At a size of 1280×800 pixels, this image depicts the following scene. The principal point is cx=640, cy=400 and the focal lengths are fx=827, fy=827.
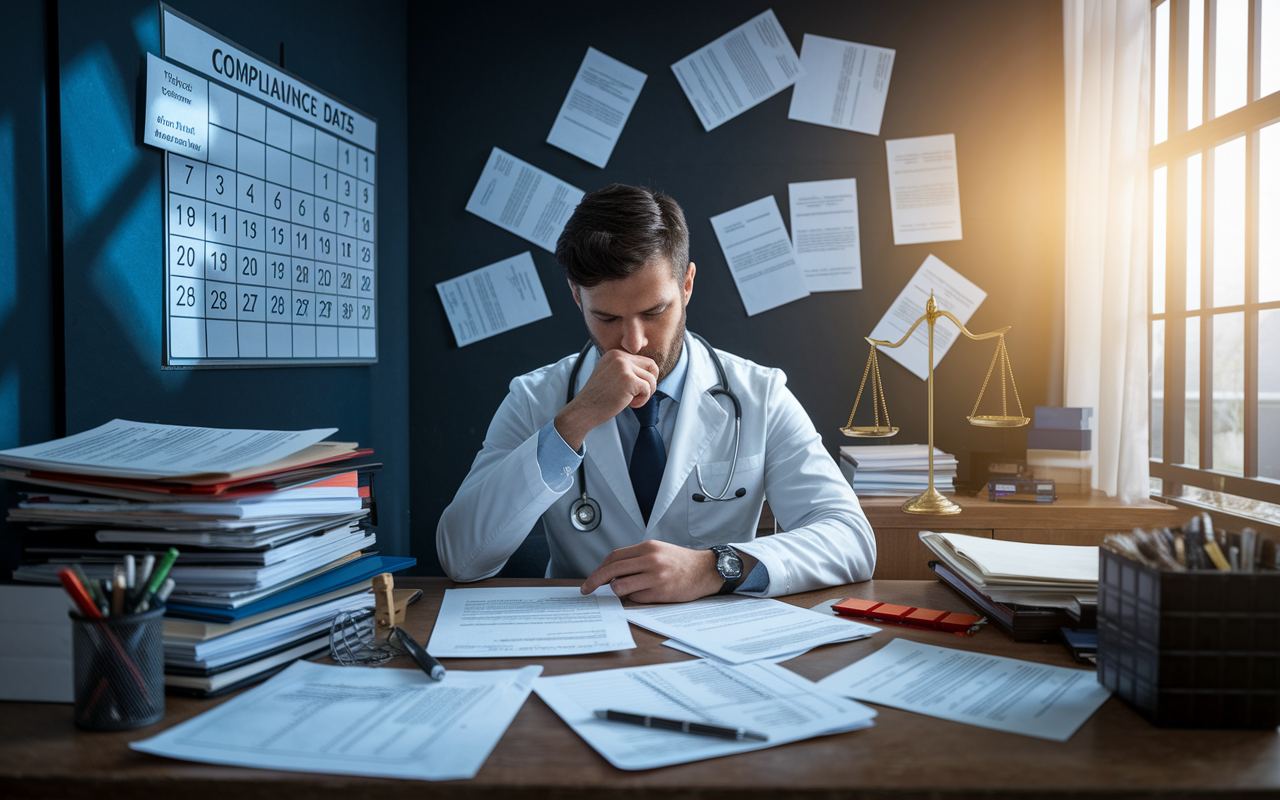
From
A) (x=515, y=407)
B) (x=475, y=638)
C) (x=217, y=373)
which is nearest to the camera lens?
(x=475, y=638)

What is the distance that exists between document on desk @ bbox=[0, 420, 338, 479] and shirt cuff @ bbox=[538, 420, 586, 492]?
0.51m

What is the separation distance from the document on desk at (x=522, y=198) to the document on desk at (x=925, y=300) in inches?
45.8

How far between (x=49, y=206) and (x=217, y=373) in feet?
1.73

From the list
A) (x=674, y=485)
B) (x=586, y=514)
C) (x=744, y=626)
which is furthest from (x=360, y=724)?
(x=674, y=485)

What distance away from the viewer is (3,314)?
1212mm

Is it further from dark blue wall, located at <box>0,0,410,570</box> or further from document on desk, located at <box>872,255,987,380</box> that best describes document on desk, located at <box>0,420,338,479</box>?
document on desk, located at <box>872,255,987,380</box>

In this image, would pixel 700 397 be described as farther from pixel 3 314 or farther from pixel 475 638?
pixel 3 314

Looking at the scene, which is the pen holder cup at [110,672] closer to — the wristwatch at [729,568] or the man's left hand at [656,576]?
the man's left hand at [656,576]

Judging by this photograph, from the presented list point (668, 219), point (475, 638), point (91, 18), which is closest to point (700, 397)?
point (668, 219)

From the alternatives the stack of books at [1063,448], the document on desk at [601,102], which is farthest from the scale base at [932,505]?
the document on desk at [601,102]

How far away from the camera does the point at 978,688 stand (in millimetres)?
858

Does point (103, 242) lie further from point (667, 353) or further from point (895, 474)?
point (895, 474)

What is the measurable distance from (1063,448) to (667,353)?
4.68ft

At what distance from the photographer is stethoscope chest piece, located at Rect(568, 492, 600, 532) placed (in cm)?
163
